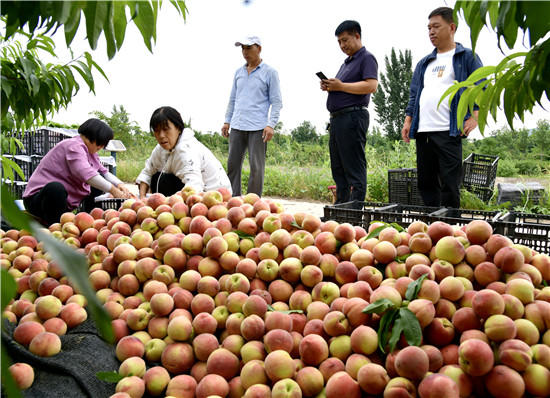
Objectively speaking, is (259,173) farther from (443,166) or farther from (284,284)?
(284,284)

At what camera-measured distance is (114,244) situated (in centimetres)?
166

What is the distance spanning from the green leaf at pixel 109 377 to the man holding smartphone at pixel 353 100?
2745mm

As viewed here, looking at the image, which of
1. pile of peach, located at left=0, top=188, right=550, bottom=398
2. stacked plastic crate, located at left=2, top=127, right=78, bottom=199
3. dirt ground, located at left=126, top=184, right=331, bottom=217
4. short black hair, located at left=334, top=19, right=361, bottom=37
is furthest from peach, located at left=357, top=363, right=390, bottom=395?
dirt ground, located at left=126, top=184, right=331, bottom=217

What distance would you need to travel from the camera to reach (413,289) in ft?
3.72

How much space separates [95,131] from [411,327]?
10.1 ft

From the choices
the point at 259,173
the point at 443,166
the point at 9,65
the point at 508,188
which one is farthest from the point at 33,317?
the point at 508,188

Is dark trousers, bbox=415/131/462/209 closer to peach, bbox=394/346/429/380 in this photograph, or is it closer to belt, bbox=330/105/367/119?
belt, bbox=330/105/367/119

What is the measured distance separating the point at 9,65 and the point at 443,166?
105 inches

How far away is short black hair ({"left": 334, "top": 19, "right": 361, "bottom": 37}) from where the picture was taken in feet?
12.0

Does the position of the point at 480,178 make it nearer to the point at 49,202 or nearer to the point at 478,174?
the point at 478,174

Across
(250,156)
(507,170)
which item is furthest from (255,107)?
(507,170)

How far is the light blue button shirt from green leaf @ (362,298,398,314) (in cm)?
333

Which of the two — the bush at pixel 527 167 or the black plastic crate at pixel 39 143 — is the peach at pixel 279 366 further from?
the bush at pixel 527 167

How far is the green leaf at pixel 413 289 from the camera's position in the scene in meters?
1.13
